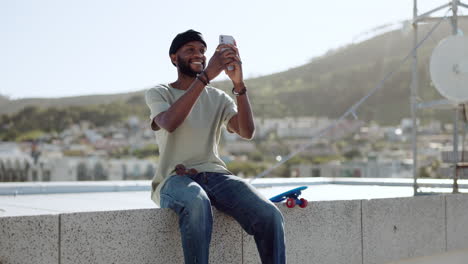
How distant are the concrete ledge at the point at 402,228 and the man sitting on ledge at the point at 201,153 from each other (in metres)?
1.32

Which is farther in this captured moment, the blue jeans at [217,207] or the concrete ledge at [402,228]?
the concrete ledge at [402,228]

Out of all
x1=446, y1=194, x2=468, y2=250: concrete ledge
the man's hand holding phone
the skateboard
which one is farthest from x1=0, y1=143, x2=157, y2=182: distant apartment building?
the man's hand holding phone

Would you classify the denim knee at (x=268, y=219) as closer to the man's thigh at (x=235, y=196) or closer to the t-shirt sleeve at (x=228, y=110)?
the man's thigh at (x=235, y=196)

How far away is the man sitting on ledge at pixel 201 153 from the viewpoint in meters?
2.52

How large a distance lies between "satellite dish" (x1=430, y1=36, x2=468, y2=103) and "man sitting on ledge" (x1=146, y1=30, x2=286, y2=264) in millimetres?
2262

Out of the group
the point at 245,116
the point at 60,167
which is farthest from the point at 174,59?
the point at 60,167

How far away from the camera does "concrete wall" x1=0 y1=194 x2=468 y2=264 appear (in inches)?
94.7

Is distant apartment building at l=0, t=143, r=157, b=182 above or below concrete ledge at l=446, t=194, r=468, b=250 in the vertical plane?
below

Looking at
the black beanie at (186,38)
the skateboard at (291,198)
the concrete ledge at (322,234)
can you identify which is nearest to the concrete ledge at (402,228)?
the concrete ledge at (322,234)

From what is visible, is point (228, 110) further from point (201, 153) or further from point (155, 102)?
point (155, 102)

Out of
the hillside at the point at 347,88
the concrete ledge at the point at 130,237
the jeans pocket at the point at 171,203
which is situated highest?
the hillside at the point at 347,88

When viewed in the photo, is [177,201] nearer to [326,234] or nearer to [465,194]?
[326,234]

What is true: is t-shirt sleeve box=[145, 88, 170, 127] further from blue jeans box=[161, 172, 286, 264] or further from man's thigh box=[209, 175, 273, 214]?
man's thigh box=[209, 175, 273, 214]

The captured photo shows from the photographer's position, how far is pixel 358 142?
62375mm
